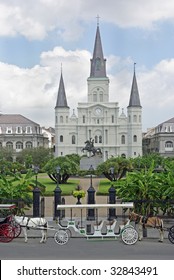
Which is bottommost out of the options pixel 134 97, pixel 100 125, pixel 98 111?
pixel 100 125

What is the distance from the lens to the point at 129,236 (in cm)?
1627

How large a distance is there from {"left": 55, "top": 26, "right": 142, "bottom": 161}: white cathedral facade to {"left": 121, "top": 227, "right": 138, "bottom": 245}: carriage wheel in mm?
91526

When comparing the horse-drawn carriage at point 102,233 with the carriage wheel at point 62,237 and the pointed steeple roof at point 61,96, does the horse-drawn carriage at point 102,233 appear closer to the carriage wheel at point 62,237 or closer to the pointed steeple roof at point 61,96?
the carriage wheel at point 62,237

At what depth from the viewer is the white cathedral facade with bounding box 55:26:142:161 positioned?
358 feet

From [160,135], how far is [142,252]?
105 metres

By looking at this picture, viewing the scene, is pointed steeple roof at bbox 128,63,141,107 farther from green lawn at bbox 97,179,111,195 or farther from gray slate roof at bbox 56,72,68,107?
green lawn at bbox 97,179,111,195

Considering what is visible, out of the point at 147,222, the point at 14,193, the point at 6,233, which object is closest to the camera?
the point at 6,233

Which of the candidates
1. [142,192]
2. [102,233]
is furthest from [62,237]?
[142,192]

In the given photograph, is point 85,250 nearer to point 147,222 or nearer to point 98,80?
point 147,222

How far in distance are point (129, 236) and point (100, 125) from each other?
308 feet

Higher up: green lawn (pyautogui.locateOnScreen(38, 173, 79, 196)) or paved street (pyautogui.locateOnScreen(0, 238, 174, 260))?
green lawn (pyautogui.locateOnScreen(38, 173, 79, 196))

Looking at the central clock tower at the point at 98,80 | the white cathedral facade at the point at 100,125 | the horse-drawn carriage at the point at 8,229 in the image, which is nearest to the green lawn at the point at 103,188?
the horse-drawn carriage at the point at 8,229

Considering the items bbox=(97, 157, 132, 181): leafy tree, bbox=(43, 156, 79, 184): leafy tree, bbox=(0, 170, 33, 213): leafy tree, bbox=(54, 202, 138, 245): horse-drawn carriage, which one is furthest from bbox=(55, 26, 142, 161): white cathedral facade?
bbox=(54, 202, 138, 245): horse-drawn carriage

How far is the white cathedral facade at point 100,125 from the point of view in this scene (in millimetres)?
109125
